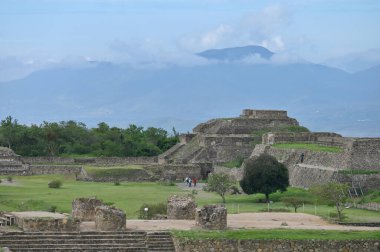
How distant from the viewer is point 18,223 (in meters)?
35.8

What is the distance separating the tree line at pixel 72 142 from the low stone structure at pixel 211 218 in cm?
5114

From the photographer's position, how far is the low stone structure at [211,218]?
3594 cm

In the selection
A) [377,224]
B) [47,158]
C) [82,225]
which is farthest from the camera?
[47,158]

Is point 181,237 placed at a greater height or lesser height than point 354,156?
lesser

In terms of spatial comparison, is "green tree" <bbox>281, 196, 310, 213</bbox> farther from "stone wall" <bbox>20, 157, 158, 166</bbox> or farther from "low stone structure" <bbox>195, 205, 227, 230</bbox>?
"stone wall" <bbox>20, 157, 158, 166</bbox>

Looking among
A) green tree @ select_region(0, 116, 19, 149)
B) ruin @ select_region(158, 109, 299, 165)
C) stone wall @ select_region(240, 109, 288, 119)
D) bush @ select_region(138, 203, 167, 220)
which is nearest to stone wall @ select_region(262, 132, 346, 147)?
ruin @ select_region(158, 109, 299, 165)

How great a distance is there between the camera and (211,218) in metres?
35.9

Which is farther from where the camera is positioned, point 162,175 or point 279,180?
point 162,175

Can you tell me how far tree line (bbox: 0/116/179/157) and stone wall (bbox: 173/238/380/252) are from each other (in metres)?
53.3

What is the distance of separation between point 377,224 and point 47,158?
4327cm

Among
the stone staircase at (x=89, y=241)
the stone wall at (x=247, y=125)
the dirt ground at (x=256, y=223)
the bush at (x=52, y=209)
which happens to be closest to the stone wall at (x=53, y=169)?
the stone wall at (x=247, y=125)

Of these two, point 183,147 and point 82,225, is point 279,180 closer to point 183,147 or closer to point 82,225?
point 82,225

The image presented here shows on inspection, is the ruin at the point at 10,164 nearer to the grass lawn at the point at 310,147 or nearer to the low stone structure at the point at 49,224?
the grass lawn at the point at 310,147

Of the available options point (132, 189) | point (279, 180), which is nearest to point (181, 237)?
point (279, 180)
